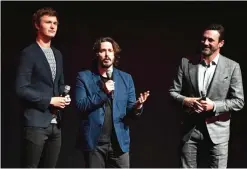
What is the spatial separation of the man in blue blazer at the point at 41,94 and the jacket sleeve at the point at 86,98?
8 centimetres

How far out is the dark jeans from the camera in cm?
341

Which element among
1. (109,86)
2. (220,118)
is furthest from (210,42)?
(109,86)

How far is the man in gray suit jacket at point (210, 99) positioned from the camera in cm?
341

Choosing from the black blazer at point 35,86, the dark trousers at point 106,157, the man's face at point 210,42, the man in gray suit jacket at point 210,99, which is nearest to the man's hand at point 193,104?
the man in gray suit jacket at point 210,99

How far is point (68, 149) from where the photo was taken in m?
4.73

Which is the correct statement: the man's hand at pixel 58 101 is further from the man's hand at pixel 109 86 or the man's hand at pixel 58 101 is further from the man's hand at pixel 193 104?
the man's hand at pixel 193 104

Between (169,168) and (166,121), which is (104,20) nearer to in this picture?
(166,121)

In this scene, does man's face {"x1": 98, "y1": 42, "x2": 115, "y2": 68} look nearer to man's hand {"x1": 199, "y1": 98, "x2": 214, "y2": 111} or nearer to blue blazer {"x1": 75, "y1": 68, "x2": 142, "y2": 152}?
blue blazer {"x1": 75, "y1": 68, "x2": 142, "y2": 152}

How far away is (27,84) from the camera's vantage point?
10.5 ft

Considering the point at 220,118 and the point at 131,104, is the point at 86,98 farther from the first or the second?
the point at 220,118

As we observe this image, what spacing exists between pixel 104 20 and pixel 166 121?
1.12 m

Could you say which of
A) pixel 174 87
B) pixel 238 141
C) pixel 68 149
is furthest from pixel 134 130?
pixel 174 87

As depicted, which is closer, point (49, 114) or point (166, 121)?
point (49, 114)

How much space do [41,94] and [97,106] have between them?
36cm
